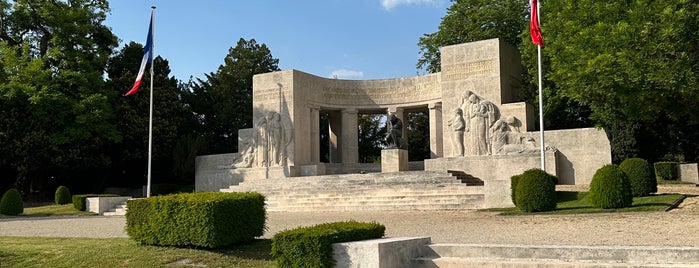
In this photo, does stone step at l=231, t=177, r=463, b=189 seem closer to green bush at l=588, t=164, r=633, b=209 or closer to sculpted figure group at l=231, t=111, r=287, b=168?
sculpted figure group at l=231, t=111, r=287, b=168

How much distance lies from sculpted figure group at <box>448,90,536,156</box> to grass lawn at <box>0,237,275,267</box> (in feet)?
61.5

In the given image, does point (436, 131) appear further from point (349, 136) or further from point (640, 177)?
point (640, 177)

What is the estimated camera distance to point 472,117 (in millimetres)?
29203

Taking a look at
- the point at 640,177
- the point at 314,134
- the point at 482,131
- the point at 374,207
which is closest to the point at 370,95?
the point at 314,134

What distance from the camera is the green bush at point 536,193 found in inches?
677

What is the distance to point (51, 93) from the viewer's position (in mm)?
32969

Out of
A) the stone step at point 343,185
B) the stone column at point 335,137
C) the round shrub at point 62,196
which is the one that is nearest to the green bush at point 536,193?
the stone step at point 343,185

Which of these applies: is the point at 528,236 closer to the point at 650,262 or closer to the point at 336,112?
the point at 650,262

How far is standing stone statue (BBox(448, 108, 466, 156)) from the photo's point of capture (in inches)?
1160

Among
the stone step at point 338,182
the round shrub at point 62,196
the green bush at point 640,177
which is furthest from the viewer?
the round shrub at point 62,196

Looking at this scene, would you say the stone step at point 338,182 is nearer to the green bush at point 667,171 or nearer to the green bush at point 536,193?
the green bush at point 536,193

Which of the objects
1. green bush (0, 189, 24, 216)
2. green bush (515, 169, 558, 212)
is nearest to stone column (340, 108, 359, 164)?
green bush (0, 189, 24, 216)

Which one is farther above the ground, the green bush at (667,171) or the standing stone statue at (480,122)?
the standing stone statue at (480,122)

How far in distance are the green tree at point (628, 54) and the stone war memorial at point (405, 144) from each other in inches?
141
